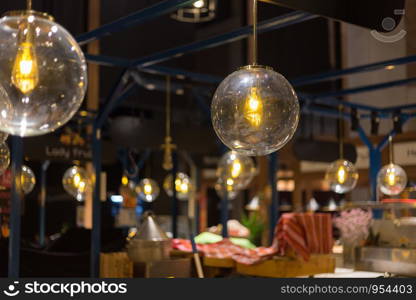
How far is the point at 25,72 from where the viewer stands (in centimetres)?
192

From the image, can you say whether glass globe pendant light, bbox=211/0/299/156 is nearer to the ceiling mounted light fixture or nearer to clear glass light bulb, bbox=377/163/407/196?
the ceiling mounted light fixture

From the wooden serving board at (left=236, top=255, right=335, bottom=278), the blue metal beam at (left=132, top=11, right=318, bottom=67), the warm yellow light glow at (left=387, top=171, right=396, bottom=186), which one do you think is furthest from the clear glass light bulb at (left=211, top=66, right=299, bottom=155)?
the warm yellow light glow at (left=387, top=171, right=396, bottom=186)

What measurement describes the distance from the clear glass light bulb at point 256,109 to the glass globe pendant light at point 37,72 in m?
0.89

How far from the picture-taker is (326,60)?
1241 cm

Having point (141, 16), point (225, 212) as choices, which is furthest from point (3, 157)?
point (225, 212)

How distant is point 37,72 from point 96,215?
16.2 feet

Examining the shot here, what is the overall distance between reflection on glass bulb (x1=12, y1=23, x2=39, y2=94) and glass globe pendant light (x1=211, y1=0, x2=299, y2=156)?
1.05 meters

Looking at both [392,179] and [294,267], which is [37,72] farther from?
[392,179]

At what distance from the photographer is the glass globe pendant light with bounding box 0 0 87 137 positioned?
1.94m

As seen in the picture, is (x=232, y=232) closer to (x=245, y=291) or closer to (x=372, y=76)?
(x=372, y=76)

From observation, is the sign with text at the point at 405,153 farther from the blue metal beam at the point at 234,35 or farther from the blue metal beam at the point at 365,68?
the blue metal beam at the point at 234,35

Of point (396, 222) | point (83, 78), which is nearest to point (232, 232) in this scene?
point (396, 222)

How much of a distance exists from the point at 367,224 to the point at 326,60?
6.87 metres

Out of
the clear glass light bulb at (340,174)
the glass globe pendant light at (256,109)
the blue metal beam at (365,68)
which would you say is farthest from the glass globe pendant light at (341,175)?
the glass globe pendant light at (256,109)
